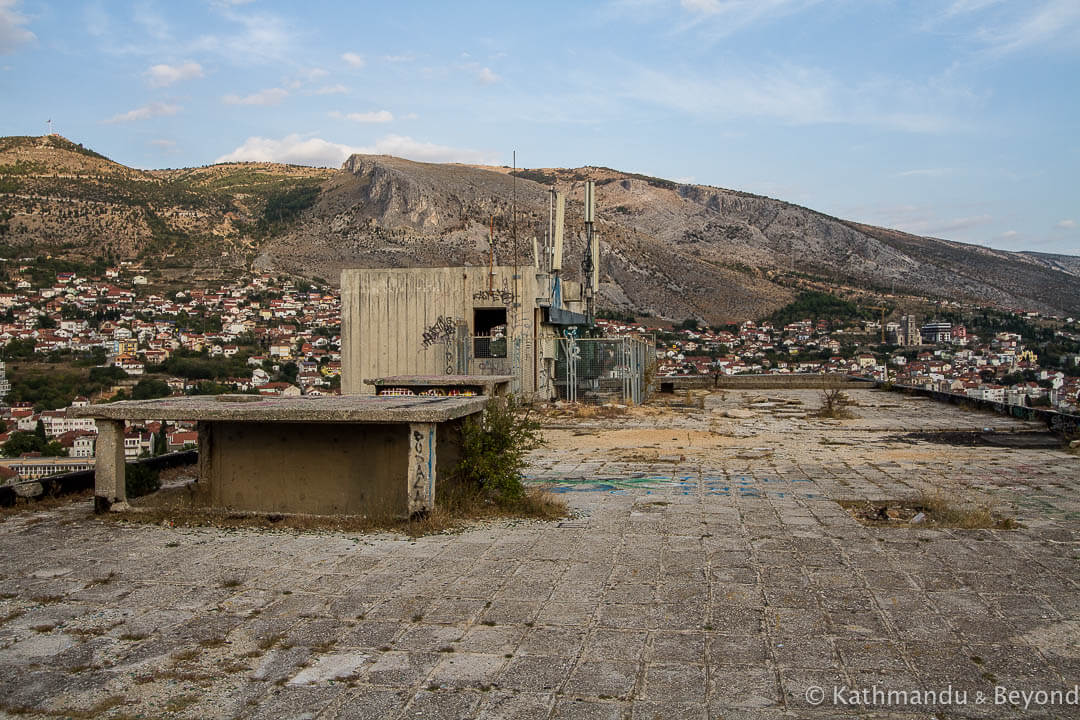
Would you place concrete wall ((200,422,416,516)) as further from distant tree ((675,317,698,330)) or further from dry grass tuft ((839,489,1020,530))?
distant tree ((675,317,698,330))

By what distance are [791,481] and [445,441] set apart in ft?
14.6

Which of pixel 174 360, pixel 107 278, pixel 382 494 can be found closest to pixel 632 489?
pixel 382 494

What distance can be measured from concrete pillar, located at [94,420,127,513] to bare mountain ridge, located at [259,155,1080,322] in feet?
167

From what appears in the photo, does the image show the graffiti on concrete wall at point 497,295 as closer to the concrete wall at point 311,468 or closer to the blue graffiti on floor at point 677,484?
the blue graffiti on floor at point 677,484

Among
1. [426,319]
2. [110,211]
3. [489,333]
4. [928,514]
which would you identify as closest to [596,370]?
[489,333]

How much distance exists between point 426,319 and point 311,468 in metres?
15.3

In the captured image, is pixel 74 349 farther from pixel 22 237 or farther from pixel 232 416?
pixel 232 416

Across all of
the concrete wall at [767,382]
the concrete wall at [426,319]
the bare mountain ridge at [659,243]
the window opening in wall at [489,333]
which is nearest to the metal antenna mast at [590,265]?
the window opening in wall at [489,333]

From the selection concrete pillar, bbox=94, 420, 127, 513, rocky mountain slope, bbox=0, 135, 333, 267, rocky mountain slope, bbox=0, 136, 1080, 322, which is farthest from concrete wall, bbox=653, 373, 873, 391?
rocky mountain slope, bbox=0, 135, 333, 267

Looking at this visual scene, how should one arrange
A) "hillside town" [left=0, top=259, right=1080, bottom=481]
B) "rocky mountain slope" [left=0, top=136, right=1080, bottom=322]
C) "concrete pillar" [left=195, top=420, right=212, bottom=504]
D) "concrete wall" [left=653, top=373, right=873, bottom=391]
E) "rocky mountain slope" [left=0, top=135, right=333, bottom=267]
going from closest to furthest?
"concrete pillar" [left=195, top=420, right=212, bottom=504]
"hillside town" [left=0, top=259, right=1080, bottom=481]
"concrete wall" [left=653, top=373, right=873, bottom=391]
"rocky mountain slope" [left=0, top=135, right=333, bottom=267]
"rocky mountain slope" [left=0, top=136, right=1080, bottom=322]

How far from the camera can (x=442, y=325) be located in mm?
22500

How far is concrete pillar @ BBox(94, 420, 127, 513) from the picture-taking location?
7082mm

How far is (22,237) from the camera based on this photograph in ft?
205

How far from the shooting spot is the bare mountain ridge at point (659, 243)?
75.4 meters
